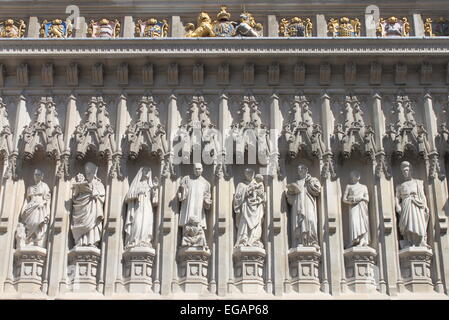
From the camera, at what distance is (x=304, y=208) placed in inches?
717

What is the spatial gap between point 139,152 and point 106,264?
2.54 metres

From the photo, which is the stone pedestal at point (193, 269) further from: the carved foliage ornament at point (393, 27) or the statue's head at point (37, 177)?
the carved foliage ornament at point (393, 27)

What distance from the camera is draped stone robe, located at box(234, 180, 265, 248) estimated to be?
18.0m

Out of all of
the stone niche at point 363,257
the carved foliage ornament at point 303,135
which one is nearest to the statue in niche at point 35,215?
the carved foliage ornament at point 303,135

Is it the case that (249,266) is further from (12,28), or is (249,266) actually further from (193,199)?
(12,28)

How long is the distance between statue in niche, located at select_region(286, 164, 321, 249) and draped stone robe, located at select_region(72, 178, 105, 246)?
3895 millimetres

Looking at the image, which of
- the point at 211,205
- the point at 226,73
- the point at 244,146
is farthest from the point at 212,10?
the point at 211,205

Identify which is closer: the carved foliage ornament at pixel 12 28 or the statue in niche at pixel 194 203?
the statue in niche at pixel 194 203

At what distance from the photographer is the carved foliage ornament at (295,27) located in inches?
797

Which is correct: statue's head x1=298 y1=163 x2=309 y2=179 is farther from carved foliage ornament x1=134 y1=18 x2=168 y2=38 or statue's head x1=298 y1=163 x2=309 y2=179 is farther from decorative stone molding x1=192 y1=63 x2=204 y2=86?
carved foliage ornament x1=134 y1=18 x2=168 y2=38

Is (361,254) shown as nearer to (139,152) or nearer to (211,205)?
(211,205)

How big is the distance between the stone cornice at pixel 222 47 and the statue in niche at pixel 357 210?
2879 mm

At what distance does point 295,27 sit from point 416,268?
20.3ft

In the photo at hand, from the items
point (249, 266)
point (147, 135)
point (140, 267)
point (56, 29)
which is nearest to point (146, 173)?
point (147, 135)
